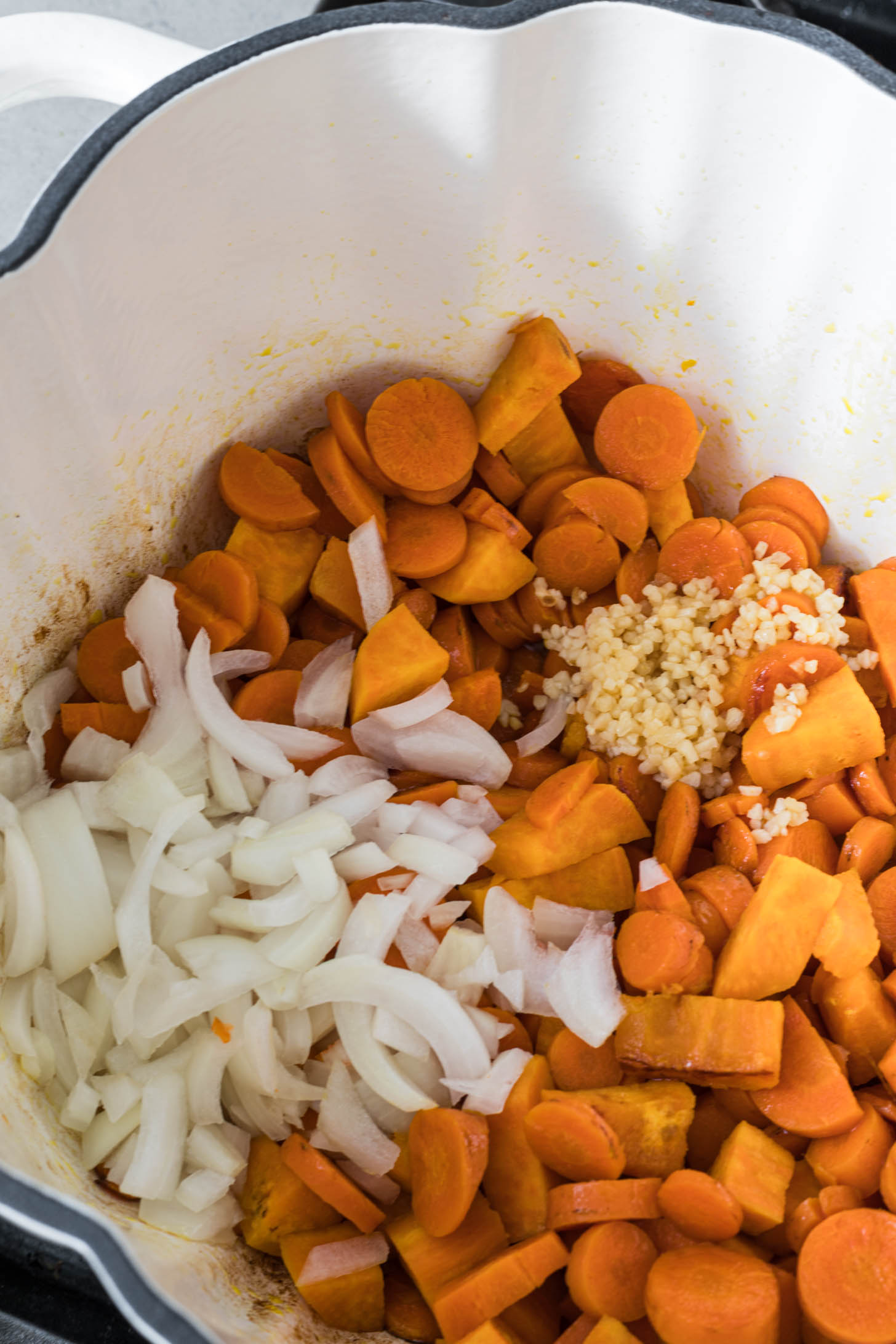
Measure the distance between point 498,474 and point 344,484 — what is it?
236 mm

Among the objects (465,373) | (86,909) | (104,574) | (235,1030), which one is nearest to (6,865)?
(86,909)

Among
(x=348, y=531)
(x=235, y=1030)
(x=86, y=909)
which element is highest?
(x=348, y=531)

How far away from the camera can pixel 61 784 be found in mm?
1397

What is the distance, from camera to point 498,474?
5.29 feet

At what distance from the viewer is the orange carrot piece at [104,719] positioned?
54.6 inches

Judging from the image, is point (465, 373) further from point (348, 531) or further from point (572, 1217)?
point (572, 1217)

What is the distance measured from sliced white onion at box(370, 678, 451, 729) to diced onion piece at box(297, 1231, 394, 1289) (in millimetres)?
616

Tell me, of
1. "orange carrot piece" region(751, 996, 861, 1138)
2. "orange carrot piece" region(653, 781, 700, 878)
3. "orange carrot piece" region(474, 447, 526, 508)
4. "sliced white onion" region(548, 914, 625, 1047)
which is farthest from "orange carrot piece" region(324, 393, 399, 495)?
"orange carrot piece" region(751, 996, 861, 1138)

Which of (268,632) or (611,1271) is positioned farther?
(268,632)

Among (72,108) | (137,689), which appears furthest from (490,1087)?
(72,108)

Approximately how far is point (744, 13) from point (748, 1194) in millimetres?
1319

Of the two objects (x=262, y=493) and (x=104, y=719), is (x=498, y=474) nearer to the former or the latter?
(x=262, y=493)

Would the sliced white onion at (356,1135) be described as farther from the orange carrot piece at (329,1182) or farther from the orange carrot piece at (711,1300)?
the orange carrot piece at (711,1300)

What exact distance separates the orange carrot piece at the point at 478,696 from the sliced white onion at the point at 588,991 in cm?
34
